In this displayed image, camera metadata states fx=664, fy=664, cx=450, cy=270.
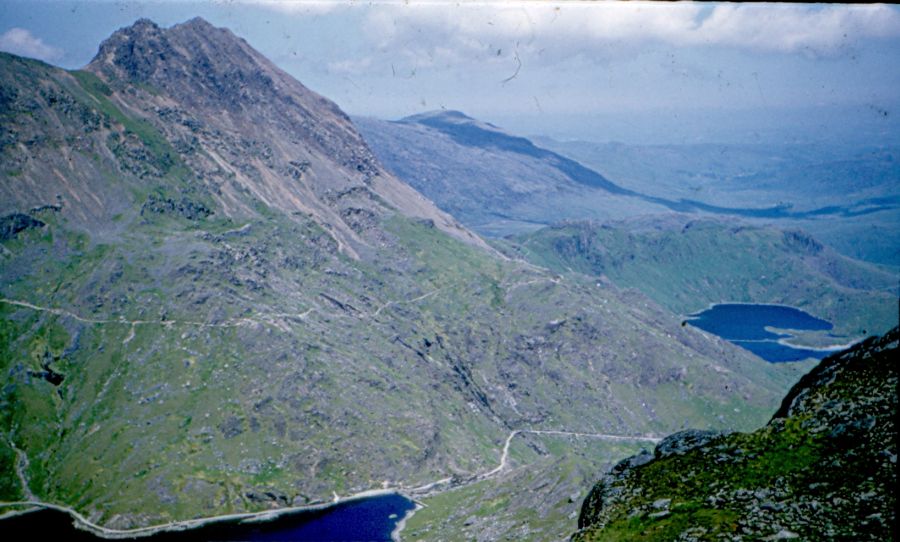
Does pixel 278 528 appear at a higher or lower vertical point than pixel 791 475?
lower

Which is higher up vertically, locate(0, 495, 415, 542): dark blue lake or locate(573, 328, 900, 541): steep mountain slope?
locate(573, 328, 900, 541): steep mountain slope

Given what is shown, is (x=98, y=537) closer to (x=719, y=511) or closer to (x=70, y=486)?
(x=70, y=486)

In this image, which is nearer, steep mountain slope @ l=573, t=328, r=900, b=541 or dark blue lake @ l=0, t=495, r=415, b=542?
steep mountain slope @ l=573, t=328, r=900, b=541

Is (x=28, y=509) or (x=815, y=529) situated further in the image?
(x=28, y=509)

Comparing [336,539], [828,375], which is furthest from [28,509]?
[828,375]

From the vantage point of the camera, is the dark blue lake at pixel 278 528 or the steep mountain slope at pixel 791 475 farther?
Answer: the dark blue lake at pixel 278 528
